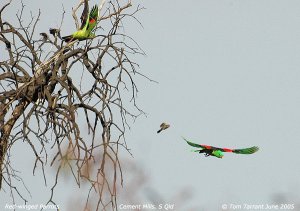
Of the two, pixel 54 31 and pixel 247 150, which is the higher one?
pixel 54 31

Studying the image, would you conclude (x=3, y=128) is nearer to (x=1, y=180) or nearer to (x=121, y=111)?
(x=1, y=180)

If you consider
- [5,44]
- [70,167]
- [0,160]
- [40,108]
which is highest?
[5,44]

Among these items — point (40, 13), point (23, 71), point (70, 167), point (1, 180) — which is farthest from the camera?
point (40, 13)

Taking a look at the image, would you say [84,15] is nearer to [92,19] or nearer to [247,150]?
[92,19]

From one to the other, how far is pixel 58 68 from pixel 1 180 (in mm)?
806

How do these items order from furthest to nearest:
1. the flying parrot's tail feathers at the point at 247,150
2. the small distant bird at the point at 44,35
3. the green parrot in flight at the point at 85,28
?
the flying parrot's tail feathers at the point at 247,150, the small distant bird at the point at 44,35, the green parrot in flight at the point at 85,28

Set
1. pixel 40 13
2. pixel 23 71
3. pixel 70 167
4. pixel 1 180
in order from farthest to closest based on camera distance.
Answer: pixel 40 13 → pixel 23 71 → pixel 1 180 → pixel 70 167

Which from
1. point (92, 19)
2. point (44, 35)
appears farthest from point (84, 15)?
point (44, 35)

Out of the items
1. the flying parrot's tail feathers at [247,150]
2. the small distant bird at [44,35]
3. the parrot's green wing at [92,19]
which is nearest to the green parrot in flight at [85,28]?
the parrot's green wing at [92,19]

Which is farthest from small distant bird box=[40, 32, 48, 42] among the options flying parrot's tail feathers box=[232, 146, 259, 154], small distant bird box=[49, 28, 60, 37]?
flying parrot's tail feathers box=[232, 146, 259, 154]

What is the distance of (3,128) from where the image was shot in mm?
4418

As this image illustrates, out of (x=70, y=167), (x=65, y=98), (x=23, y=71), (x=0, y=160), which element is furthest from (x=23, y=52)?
(x=70, y=167)

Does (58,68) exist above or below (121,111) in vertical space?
above

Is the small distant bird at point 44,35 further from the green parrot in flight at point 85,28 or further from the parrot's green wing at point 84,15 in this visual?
the parrot's green wing at point 84,15
